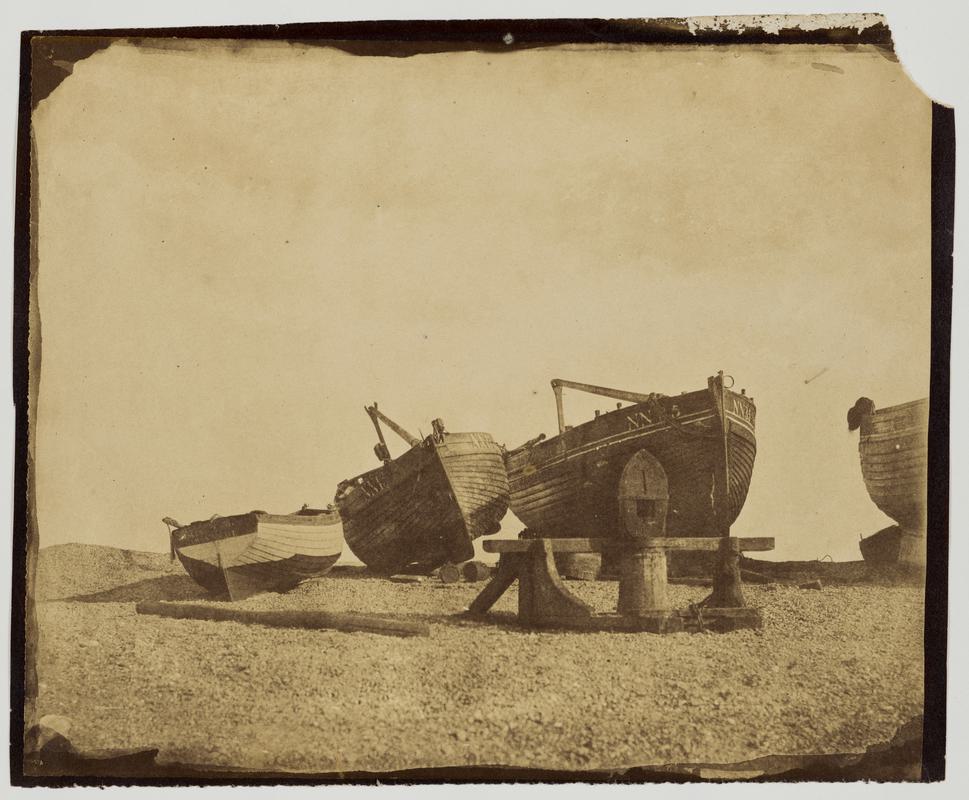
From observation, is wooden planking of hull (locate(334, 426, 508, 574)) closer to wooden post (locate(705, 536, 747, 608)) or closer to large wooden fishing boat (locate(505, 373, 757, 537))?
large wooden fishing boat (locate(505, 373, 757, 537))

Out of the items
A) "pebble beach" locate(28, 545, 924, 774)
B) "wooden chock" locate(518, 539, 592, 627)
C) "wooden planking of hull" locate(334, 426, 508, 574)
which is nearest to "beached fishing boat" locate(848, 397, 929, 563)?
"pebble beach" locate(28, 545, 924, 774)

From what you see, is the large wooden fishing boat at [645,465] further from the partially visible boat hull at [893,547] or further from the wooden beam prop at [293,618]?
the wooden beam prop at [293,618]

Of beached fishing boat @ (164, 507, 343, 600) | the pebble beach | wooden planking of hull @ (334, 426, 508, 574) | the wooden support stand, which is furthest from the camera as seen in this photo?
wooden planking of hull @ (334, 426, 508, 574)

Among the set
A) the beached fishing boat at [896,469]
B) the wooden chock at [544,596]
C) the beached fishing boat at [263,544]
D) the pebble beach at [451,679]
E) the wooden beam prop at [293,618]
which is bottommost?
the pebble beach at [451,679]

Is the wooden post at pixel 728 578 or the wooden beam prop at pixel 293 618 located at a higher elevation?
the wooden post at pixel 728 578

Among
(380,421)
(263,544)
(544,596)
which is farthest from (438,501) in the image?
(263,544)

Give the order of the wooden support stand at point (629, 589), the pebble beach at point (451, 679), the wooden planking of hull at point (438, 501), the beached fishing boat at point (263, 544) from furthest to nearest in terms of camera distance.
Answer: the wooden planking of hull at point (438, 501)
the beached fishing boat at point (263, 544)
the wooden support stand at point (629, 589)
the pebble beach at point (451, 679)

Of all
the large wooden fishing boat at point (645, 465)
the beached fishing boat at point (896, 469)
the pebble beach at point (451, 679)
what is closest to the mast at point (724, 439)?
the large wooden fishing boat at point (645, 465)
